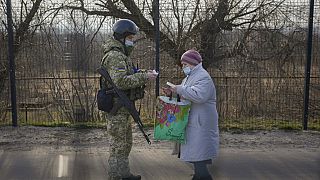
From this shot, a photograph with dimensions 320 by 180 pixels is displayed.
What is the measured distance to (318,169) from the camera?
5.21 m

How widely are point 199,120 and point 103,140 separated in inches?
103

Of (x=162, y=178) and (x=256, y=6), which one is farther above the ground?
(x=256, y=6)

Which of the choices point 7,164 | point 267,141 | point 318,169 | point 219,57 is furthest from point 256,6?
point 7,164

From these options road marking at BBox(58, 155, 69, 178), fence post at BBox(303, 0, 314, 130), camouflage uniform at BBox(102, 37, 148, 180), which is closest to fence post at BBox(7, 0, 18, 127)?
road marking at BBox(58, 155, 69, 178)

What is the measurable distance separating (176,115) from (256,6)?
385 centimetres

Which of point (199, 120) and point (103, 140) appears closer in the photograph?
point (199, 120)

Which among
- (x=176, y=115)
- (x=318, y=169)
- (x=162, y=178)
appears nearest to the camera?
(x=176, y=115)

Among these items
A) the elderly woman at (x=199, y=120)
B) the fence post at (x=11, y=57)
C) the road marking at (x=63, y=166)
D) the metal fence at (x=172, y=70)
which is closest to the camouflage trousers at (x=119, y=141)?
the elderly woman at (x=199, y=120)

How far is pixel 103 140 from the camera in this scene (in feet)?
21.4

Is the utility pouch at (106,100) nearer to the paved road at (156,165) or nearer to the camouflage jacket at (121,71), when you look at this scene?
the camouflage jacket at (121,71)

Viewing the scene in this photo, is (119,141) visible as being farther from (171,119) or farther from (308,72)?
(308,72)

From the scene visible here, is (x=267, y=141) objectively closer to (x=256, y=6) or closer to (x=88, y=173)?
(x=256, y=6)

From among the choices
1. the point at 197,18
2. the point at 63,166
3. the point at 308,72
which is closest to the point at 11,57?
the point at 63,166

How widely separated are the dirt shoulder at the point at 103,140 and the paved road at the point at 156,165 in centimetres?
22
